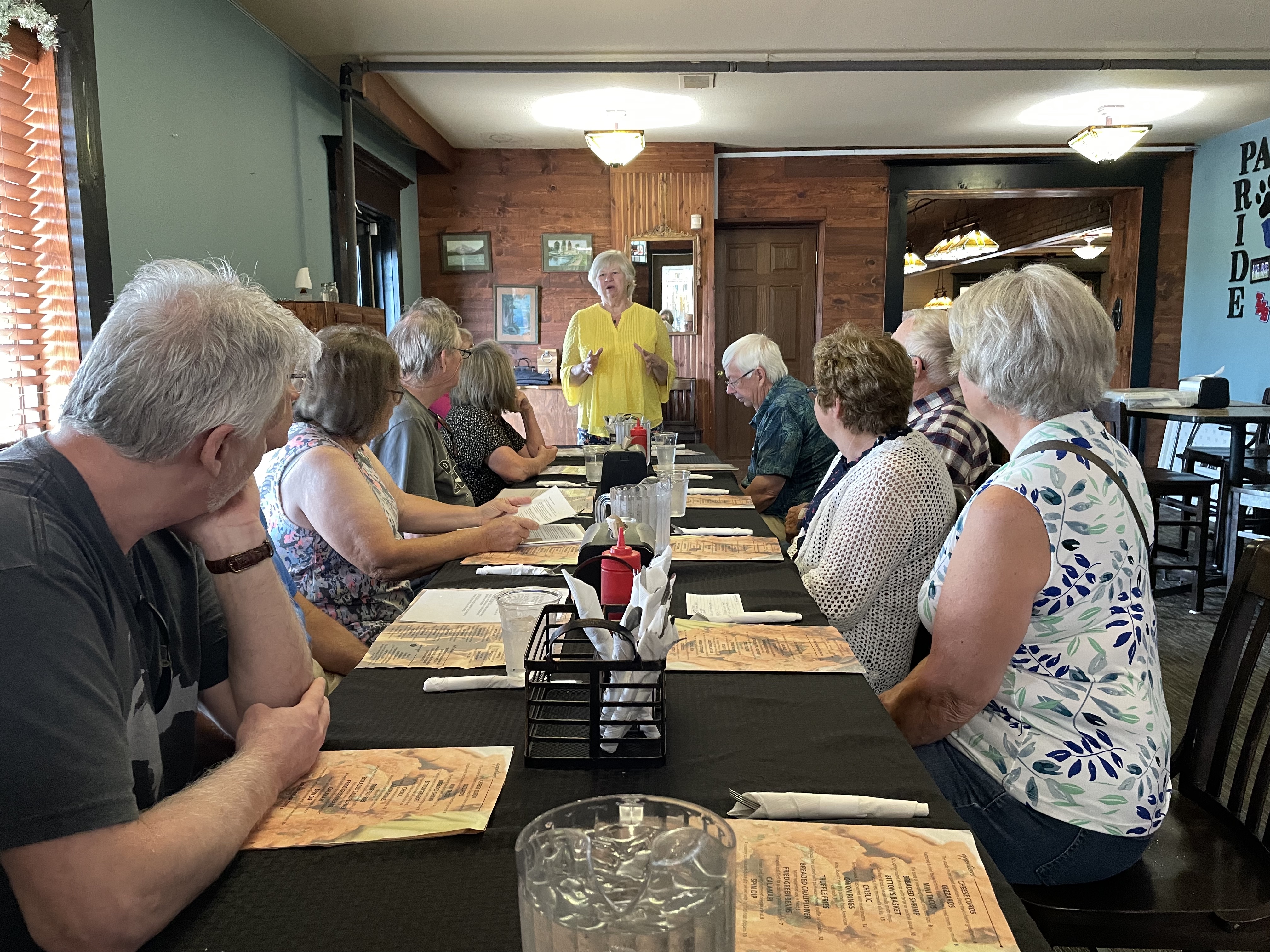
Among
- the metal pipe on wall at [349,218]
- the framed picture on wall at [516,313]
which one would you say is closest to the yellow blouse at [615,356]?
the metal pipe on wall at [349,218]

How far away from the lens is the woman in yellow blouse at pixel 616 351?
5148 mm

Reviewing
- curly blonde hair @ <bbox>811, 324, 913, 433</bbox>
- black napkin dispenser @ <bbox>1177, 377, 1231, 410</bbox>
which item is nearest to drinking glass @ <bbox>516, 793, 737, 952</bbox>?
curly blonde hair @ <bbox>811, 324, 913, 433</bbox>

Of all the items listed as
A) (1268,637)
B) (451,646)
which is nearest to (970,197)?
(1268,637)

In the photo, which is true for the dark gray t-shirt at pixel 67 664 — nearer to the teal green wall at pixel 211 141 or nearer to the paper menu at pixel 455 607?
the paper menu at pixel 455 607

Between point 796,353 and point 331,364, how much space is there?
21.7ft

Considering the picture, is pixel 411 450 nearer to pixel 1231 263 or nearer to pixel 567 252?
pixel 567 252

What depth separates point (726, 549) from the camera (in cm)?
218

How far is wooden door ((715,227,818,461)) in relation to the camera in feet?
26.3

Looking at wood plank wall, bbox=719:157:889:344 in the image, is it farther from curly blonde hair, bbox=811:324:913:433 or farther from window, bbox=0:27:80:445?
curly blonde hair, bbox=811:324:913:433

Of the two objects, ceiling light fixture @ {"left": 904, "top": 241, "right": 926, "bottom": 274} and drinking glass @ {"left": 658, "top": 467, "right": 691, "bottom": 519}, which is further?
ceiling light fixture @ {"left": 904, "top": 241, "right": 926, "bottom": 274}

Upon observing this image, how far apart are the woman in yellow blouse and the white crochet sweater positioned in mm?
3321

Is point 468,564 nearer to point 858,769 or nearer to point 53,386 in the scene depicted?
point 858,769

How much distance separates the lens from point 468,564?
2.06 metres

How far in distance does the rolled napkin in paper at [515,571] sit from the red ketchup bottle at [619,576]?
55cm
